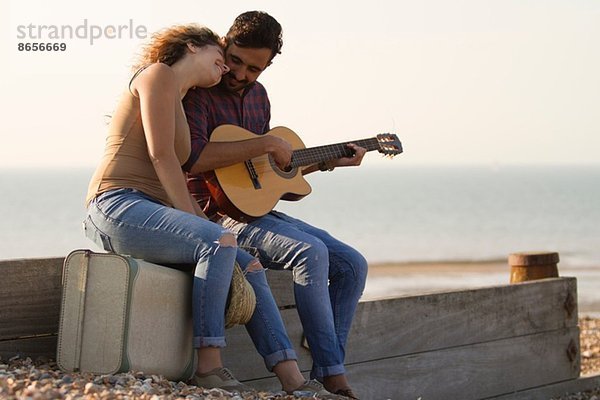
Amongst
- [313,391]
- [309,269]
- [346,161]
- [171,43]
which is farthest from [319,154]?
[313,391]

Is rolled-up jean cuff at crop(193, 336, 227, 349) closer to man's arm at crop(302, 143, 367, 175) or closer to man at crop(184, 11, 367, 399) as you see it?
man at crop(184, 11, 367, 399)

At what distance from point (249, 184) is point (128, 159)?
636 millimetres

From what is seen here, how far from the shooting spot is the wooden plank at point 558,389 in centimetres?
558

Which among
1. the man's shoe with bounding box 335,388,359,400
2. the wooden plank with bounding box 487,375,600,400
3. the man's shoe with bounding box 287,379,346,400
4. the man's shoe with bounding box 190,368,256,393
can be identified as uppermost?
the man's shoe with bounding box 190,368,256,393

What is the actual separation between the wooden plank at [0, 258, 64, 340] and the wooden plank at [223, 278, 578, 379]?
0.73m

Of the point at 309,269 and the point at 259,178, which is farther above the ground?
the point at 259,178

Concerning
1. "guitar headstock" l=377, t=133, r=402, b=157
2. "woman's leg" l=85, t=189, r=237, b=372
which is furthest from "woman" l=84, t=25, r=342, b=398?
"guitar headstock" l=377, t=133, r=402, b=157

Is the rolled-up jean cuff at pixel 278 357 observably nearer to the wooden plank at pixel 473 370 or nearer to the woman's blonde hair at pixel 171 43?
the wooden plank at pixel 473 370

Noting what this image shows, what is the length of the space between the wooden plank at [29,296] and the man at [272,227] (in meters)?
0.68

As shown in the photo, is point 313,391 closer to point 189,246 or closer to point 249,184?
point 189,246

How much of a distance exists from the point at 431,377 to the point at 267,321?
4.78 feet

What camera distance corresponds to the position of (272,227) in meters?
4.27

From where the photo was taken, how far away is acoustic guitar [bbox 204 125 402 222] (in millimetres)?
4371

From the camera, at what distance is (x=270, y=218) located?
4348 millimetres
